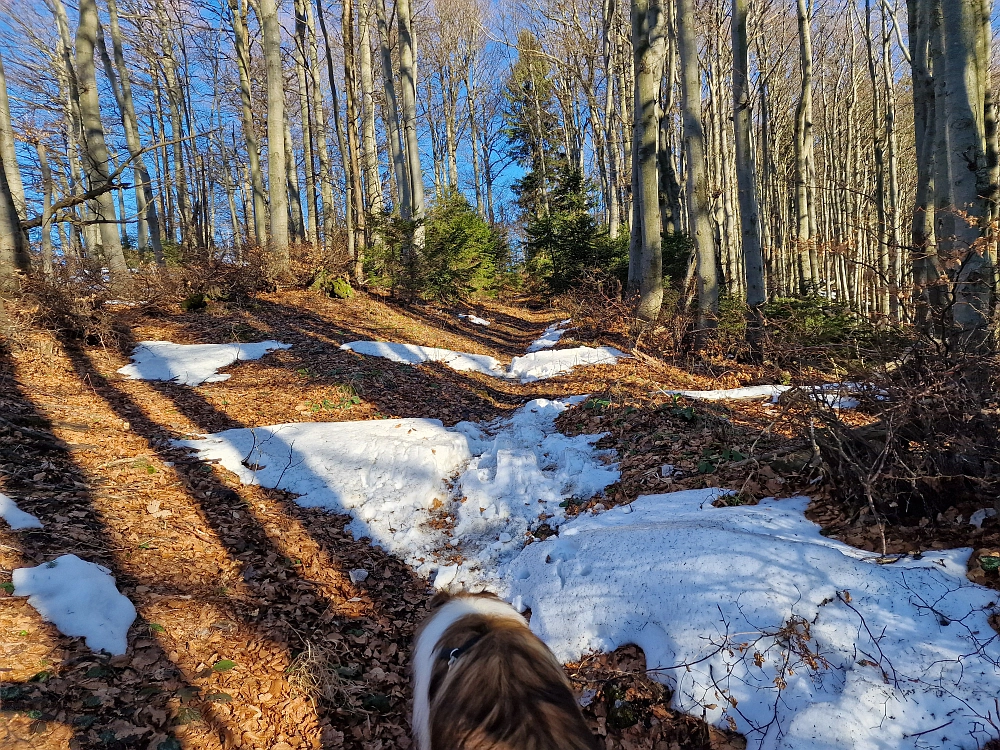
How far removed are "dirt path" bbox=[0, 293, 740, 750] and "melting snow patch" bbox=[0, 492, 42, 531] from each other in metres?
0.09

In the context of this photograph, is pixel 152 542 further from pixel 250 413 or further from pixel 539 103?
pixel 539 103

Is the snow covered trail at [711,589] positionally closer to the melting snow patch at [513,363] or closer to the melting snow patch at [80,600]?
the melting snow patch at [80,600]

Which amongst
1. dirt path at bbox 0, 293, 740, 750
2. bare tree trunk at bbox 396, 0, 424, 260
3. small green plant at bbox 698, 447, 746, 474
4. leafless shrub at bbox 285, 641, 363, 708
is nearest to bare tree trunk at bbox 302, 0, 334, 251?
bare tree trunk at bbox 396, 0, 424, 260

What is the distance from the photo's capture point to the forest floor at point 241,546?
271 centimetres

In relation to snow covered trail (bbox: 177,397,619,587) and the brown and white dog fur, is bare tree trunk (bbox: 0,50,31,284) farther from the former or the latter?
the brown and white dog fur

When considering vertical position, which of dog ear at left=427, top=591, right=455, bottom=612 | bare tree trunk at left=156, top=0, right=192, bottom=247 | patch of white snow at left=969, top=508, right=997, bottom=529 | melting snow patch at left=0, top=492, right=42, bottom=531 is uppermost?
bare tree trunk at left=156, top=0, right=192, bottom=247

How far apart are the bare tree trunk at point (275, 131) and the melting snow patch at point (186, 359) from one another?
14.6ft

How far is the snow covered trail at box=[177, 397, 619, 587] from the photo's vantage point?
4855 millimetres

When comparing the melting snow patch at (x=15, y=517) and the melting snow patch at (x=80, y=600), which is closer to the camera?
the melting snow patch at (x=80, y=600)

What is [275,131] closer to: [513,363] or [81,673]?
[513,363]

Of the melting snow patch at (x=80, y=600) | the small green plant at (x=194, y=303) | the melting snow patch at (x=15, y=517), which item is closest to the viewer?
the melting snow patch at (x=80, y=600)

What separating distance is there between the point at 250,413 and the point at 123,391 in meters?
1.80

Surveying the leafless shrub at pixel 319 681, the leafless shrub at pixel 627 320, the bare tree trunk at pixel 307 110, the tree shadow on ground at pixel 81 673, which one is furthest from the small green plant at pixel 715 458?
the bare tree trunk at pixel 307 110

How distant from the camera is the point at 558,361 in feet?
33.4
